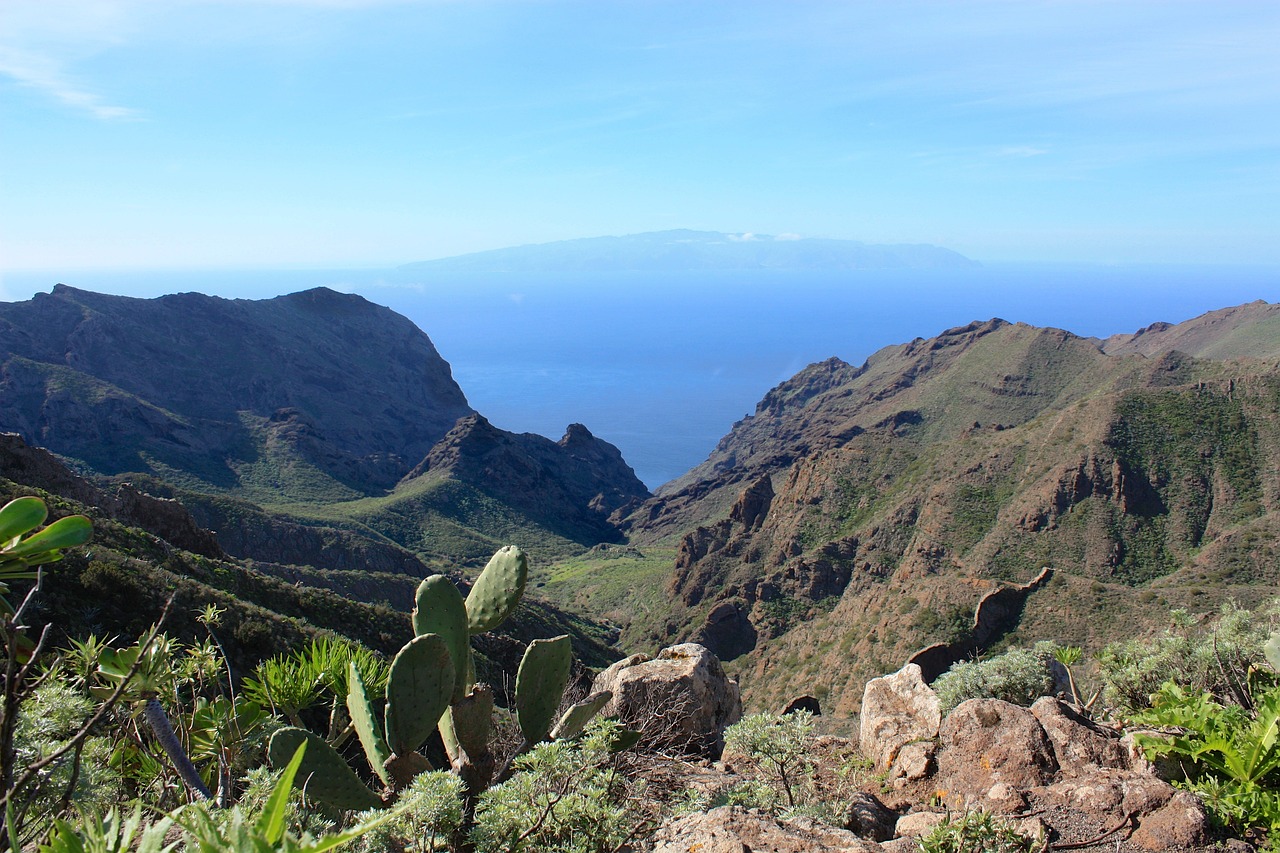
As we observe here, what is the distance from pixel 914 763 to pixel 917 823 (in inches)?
66.6

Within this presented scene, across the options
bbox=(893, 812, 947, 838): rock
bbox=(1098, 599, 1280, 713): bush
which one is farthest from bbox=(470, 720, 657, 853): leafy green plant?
bbox=(1098, 599, 1280, 713): bush

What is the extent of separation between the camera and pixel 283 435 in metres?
83.7

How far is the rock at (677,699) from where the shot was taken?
8.12 metres

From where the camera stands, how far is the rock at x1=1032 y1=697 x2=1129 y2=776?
19.2ft

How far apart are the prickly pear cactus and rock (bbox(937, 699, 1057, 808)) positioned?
3667mm

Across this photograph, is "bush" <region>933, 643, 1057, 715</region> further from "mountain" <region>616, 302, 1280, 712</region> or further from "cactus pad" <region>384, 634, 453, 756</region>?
"mountain" <region>616, 302, 1280, 712</region>

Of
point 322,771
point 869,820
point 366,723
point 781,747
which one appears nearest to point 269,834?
point 322,771

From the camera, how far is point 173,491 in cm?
4809

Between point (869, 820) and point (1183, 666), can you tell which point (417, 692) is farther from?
point (1183, 666)

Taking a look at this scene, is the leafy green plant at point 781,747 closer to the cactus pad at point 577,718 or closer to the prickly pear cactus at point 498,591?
the cactus pad at point 577,718

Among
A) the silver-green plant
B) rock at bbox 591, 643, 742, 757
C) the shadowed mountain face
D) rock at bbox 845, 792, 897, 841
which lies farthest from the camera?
the shadowed mountain face

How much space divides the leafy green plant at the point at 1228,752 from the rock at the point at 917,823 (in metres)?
1.56

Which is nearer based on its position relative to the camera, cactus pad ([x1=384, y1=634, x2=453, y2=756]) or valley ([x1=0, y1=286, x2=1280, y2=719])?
cactus pad ([x1=384, y1=634, x2=453, y2=756])

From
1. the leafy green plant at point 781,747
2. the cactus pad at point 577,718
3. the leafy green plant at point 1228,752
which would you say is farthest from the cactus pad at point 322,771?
the leafy green plant at point 1228,752
